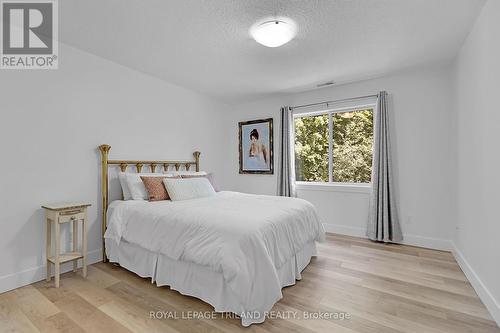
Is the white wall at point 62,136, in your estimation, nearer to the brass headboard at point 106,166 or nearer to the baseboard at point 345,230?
the brass headboard at point 106,166

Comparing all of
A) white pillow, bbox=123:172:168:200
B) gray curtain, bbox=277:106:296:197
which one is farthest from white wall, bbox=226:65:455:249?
white pillow, bbox=123:172:168:200

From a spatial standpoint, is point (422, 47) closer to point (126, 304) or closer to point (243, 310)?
point (243, 310)

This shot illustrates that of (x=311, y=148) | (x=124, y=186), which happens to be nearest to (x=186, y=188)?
(x=124, y=186)

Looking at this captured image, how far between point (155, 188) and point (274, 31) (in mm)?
2124

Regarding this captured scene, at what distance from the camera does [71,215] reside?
234 cm

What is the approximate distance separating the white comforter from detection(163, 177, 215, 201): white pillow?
181mm

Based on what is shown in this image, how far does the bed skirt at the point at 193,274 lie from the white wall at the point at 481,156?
149 cm

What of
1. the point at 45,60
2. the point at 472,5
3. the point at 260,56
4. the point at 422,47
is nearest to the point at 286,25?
the point at 260,56

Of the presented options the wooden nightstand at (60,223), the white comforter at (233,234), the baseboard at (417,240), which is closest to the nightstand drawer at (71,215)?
the wooden nightstand at (60,223)

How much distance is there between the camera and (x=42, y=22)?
7.21 ft

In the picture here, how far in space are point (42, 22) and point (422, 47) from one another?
3848 mm

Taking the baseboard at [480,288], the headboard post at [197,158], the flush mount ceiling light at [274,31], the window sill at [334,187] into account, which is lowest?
the baseboard at [480,288]

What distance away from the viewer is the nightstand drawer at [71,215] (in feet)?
7.44

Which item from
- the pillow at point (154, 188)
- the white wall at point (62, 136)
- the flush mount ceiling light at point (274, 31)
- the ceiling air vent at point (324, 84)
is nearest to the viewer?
the flush mount ceiling light at point (274, 31)
